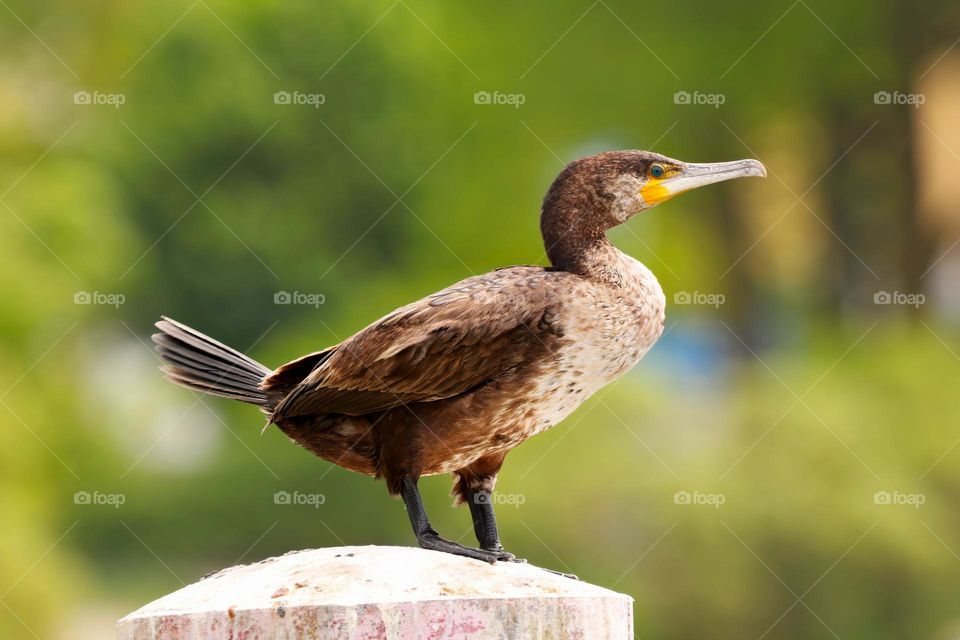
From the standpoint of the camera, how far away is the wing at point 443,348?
3312 millimetres

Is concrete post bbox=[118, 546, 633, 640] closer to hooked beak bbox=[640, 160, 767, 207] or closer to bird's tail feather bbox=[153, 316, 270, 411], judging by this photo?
bird's tail feather bbox=[153, 316, 270, 411]

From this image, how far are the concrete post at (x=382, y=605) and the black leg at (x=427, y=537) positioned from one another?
0.33 feet

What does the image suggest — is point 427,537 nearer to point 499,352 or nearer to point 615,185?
point 499,352

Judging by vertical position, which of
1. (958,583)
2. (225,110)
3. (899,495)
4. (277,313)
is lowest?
(958,583)

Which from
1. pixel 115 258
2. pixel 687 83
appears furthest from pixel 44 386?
pixel 687 83

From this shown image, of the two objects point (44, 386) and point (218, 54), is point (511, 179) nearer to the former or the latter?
point (218, 54)

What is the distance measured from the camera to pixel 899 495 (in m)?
7.27

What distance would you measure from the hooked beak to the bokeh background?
3.02 m

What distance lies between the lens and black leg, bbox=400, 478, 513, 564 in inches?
118

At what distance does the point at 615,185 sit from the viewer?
357 centimetres

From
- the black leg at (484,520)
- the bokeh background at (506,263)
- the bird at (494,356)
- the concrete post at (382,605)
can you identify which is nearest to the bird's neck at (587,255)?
the bird at (494,356)

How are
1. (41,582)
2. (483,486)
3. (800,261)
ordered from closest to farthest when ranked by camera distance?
(483,486) → (41,582) → (800,261)

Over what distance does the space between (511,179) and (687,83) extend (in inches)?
63.1

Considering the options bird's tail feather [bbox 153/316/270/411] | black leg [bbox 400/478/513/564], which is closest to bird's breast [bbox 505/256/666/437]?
black leg [bbox 400/478/513/564]
